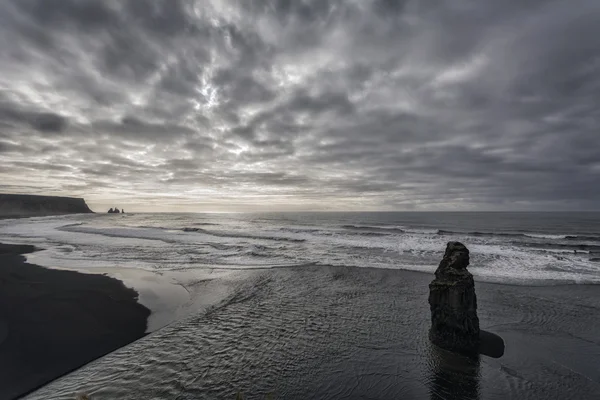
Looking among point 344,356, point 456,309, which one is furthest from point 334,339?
point 456,309

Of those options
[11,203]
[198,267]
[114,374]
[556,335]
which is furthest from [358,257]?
[11,203]

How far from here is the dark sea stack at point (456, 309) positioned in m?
8.43

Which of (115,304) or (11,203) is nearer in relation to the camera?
(115,304)

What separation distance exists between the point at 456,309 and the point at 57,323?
1337 cm

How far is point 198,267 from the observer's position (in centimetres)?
2034

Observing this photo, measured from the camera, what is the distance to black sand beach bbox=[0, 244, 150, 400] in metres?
7.26

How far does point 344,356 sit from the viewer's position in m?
8.26

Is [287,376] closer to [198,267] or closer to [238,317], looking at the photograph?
[238,317]

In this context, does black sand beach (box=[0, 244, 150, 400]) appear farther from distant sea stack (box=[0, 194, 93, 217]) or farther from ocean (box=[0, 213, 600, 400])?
distant sea stack (box=[0, 194, 93, 217])

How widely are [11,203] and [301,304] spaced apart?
192920 millimetres

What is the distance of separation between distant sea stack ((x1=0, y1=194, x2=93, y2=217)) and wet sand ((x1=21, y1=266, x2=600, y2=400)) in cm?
16165

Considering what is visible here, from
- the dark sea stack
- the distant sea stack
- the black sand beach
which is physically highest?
the distant sea stack

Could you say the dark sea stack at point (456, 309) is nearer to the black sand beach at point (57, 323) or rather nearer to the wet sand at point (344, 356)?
the wet sand at point (344, 356)

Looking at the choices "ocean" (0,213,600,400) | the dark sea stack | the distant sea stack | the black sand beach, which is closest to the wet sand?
"ocean" (0,213,600,400)
